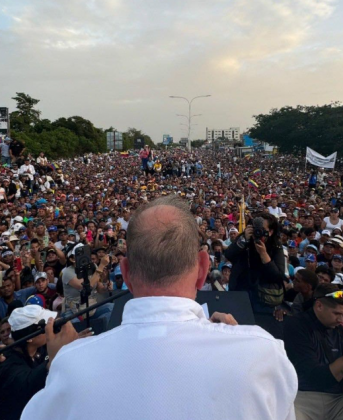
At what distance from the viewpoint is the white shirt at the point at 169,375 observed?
800 millimetres

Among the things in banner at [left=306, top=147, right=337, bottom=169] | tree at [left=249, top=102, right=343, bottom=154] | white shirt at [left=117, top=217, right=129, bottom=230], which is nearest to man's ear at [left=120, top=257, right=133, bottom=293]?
white shirt at [left=117, top=217, right=129, bottom=230]

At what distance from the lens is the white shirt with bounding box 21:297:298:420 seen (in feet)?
2.63

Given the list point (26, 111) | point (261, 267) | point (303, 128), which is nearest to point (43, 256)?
point (261, 267)

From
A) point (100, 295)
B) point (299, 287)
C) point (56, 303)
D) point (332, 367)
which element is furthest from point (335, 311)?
point (56, 303)

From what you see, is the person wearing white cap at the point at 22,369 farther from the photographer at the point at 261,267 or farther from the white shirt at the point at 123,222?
the white shirt at the point at 123,222

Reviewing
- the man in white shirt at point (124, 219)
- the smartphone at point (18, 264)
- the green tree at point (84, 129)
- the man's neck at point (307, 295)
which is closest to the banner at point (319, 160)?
the man in white shirt at point (124, 219)

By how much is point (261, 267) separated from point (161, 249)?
2534mm

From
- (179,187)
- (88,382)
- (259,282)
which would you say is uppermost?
(88,382)

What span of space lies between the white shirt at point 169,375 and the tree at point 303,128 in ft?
127

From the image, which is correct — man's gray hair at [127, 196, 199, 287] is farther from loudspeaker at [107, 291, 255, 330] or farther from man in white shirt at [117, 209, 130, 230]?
man in white shirt at [117, 209, 130, 230]

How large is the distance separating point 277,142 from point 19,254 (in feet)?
155

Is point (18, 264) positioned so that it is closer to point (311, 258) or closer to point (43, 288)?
point (43, 288)

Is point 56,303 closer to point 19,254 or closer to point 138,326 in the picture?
point 19,254

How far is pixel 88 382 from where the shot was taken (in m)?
0.82
